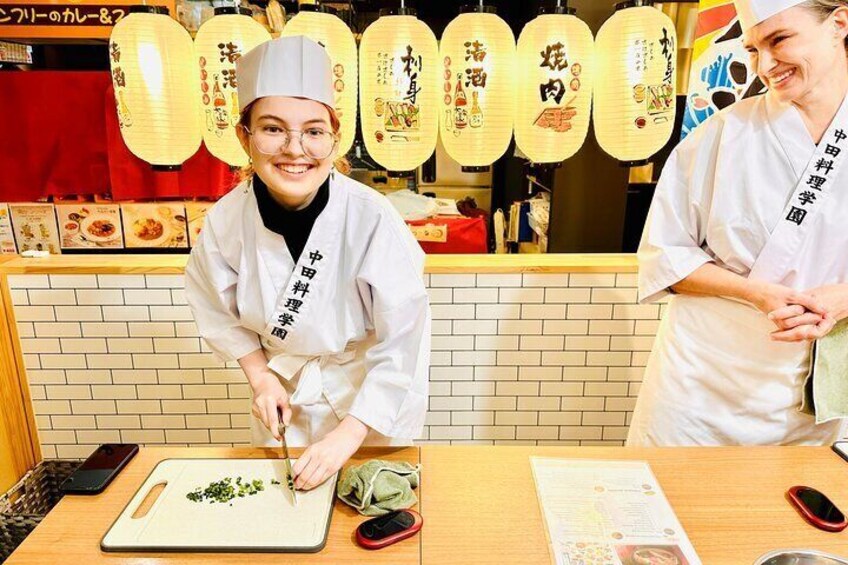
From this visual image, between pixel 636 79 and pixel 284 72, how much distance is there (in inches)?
66.3

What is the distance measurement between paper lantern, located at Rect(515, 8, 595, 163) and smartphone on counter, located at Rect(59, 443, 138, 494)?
2.02 meters

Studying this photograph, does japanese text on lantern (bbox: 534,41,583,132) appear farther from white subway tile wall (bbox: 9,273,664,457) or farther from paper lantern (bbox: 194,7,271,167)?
paper lantern (bbox: 194,7,271,167)

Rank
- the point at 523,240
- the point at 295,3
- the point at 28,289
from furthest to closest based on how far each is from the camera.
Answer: the point at 523,240, the point at 295,3, the point at 28,289

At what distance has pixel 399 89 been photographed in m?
2.59

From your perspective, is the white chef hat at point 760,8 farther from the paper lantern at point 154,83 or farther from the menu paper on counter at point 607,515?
the paper lantern at point 154,83

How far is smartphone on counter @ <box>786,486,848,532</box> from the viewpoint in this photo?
4.37 feet

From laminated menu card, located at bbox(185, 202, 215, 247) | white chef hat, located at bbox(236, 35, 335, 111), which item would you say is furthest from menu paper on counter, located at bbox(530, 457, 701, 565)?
laminated menu card, located at bbox(185, 202, 215, 247)

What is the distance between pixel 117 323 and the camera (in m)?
2.94

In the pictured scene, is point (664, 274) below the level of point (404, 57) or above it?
below

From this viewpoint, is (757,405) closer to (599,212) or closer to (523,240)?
(599,212)

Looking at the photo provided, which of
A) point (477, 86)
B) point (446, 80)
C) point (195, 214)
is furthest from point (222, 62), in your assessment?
point (195, 214)

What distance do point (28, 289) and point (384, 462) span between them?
2.30 m

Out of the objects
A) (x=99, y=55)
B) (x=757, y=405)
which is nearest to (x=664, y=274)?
(x=757, y=405)

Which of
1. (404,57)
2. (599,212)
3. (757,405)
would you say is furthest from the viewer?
(599,212)
